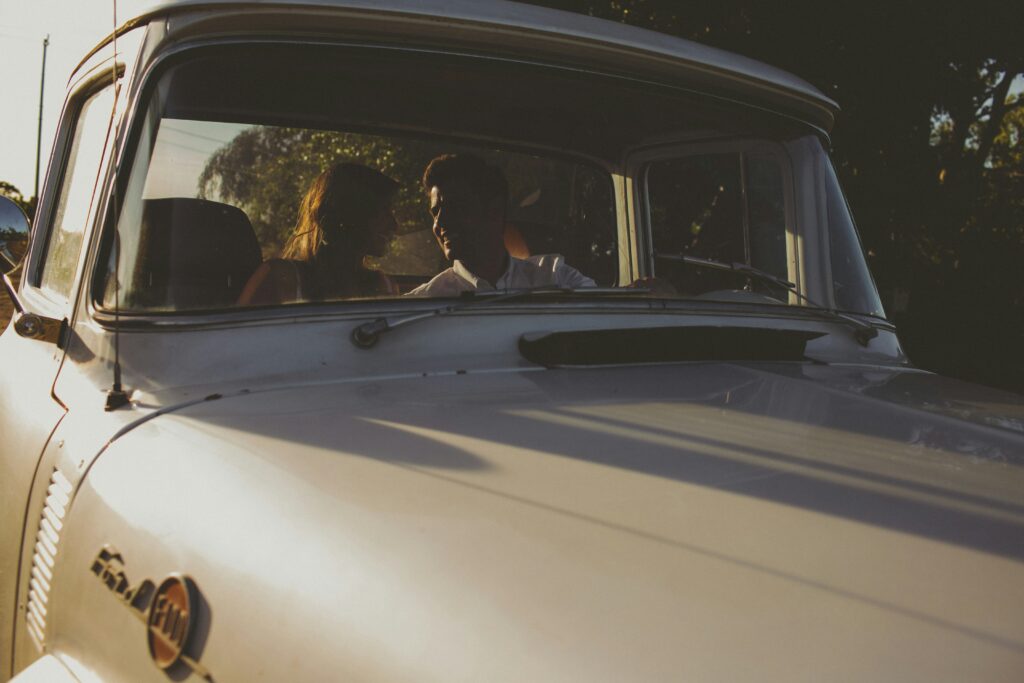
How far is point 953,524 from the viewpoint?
123 cm

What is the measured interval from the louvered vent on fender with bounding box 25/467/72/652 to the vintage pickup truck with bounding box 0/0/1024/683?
0.04ft

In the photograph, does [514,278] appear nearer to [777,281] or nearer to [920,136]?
[777,281]

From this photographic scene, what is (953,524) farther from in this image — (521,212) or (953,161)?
(953,161)

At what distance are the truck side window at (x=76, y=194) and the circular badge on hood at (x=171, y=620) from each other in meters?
1.10

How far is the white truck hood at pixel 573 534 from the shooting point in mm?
978

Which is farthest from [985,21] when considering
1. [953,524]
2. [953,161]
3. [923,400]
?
[953,524]

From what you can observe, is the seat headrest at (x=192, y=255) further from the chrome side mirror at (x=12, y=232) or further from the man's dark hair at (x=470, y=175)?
the chrome side mirror at (x=12, y=232)

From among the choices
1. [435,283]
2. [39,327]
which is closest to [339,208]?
[435,283]

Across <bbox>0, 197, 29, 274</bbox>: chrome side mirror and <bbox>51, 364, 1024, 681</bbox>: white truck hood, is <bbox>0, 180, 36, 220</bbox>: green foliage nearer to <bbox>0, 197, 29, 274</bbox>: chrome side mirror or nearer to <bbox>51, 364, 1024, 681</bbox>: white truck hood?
<bbox>0, 197, 29, 274</bbox>: chrome side mirror

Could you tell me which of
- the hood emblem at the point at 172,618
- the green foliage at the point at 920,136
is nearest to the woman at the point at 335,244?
the hood emblem at the point at 172,618

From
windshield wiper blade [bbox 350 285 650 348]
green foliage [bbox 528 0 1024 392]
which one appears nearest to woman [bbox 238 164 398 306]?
windshield wiper blade [bbox 350 285 650 348]

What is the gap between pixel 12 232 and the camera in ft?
9.72

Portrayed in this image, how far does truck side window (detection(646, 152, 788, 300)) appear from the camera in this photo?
2.77m

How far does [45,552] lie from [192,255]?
0.65m
